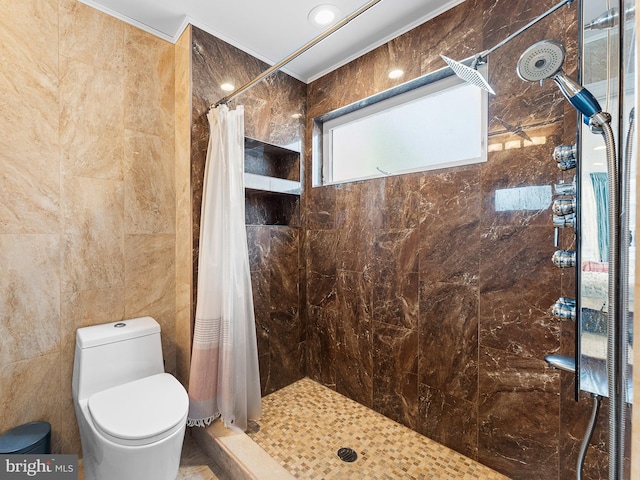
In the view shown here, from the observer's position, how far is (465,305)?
60.7 inches

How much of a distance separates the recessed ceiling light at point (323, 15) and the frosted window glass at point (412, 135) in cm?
60

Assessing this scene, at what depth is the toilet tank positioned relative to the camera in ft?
4.70

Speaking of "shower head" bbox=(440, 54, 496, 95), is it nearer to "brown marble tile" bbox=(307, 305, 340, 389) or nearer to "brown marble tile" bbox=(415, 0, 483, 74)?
"brown marble tile" bbox=(415, 0, 483, 74)

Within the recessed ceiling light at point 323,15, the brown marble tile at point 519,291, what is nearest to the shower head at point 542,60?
the brown marble tile at point 519,291

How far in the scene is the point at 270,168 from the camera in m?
2.40

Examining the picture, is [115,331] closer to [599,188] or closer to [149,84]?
[149,84]

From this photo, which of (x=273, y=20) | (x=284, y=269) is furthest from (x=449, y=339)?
(x=273, y=20)

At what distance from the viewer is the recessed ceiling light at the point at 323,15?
5.38ft

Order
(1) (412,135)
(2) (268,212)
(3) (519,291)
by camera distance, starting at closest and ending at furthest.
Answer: (3) (519,291)
(1) (412,135)
(2) (268,212)

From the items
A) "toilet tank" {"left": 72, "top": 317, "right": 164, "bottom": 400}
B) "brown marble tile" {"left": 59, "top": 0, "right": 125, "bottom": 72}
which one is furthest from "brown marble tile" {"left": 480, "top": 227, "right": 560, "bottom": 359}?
"brown marble tile" {"left": 59, "top": 0, "right": 125, "bottom": 72}

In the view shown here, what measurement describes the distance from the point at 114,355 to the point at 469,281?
6.23 ft

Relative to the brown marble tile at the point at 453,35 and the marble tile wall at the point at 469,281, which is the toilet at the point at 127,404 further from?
the brown marble tile at the point at 453,35

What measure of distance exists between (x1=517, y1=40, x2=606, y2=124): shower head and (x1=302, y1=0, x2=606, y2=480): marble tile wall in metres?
0.49

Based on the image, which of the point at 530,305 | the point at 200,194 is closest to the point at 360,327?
the point at 530,305
